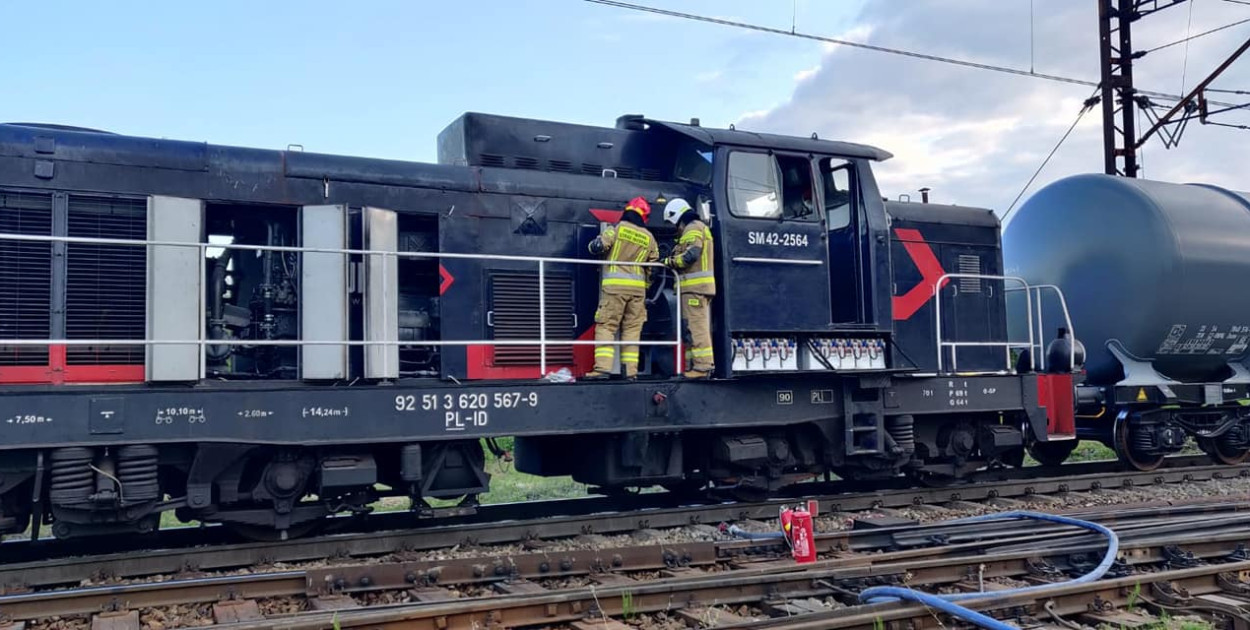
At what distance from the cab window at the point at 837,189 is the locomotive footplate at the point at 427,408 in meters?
1.60

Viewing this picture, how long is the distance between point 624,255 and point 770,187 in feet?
5.70

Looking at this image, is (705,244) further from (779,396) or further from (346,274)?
(346,274)

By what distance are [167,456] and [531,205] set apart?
354 centimetres

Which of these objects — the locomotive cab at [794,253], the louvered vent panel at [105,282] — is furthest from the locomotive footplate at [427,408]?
the louvered vent panel at [105,282]

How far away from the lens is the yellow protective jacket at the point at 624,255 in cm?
802

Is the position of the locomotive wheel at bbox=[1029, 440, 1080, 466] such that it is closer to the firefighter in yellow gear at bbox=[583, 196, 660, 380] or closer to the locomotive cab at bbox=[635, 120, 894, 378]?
the locomotive cab at bbox=[635, 120, 894, 378]

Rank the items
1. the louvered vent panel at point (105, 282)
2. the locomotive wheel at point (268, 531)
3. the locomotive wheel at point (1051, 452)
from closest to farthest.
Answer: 1. the louvered vent panel at point (105, 282)
2. the locomotive wheel at point (268, 531)
3. the locomotive wheel at point (1051, 452)

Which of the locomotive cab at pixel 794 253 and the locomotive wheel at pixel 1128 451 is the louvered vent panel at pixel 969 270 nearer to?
the locomotive cab at pixel 794 253

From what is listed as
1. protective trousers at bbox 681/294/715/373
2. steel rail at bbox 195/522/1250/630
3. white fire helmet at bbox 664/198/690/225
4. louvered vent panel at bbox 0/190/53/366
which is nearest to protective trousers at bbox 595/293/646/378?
protective trousers at bbox 681/294/715/373

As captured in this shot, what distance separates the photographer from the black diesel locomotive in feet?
21.7

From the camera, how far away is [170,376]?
6617mm

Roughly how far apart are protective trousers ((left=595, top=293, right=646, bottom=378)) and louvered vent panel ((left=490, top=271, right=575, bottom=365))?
0.43 meters

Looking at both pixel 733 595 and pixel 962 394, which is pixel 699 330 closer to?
pixel 733 595

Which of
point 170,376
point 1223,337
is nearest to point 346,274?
point 170,376
